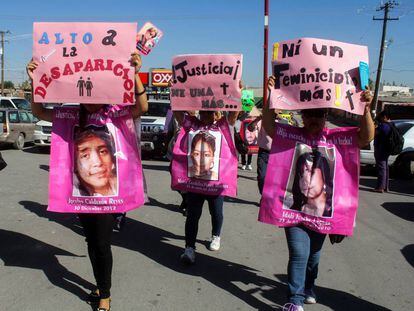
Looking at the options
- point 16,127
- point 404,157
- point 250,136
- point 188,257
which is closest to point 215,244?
point 188,257

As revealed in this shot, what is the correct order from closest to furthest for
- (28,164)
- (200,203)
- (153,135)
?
1. (200,203)
2. (28,164)
3. (153,135)

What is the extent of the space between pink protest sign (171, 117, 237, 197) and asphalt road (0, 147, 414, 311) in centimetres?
80

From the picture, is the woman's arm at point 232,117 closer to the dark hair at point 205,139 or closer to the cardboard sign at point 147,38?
the dark hair at point 205,139

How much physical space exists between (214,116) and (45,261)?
2318mm

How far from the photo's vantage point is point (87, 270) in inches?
169

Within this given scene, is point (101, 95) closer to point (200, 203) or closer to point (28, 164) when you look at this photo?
point (200, 203)

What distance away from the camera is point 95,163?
11.8 ft

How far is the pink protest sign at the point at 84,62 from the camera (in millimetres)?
3471

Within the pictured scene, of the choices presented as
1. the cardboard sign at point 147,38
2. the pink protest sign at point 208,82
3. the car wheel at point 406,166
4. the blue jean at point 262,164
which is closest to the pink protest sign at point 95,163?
the cardboard sign at point 147,38

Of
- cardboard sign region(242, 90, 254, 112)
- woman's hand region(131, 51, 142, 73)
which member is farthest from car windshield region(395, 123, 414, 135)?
woman's hand region(131, 51, 142, 73)

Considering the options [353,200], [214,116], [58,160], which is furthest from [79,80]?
[353,200]

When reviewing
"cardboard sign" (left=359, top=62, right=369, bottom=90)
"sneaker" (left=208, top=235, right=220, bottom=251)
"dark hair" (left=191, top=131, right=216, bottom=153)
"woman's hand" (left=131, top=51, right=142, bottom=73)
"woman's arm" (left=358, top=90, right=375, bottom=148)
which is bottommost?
"sneaker" (left=208, top=235, right=220, bottom=251)

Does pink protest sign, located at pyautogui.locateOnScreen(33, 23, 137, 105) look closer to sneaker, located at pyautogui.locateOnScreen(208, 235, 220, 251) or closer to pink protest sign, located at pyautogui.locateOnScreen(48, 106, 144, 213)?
pink protest sign, located at pyautogui.locateOnScreen(48, 106, 144, 213)

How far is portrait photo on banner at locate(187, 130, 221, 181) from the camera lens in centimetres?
465
